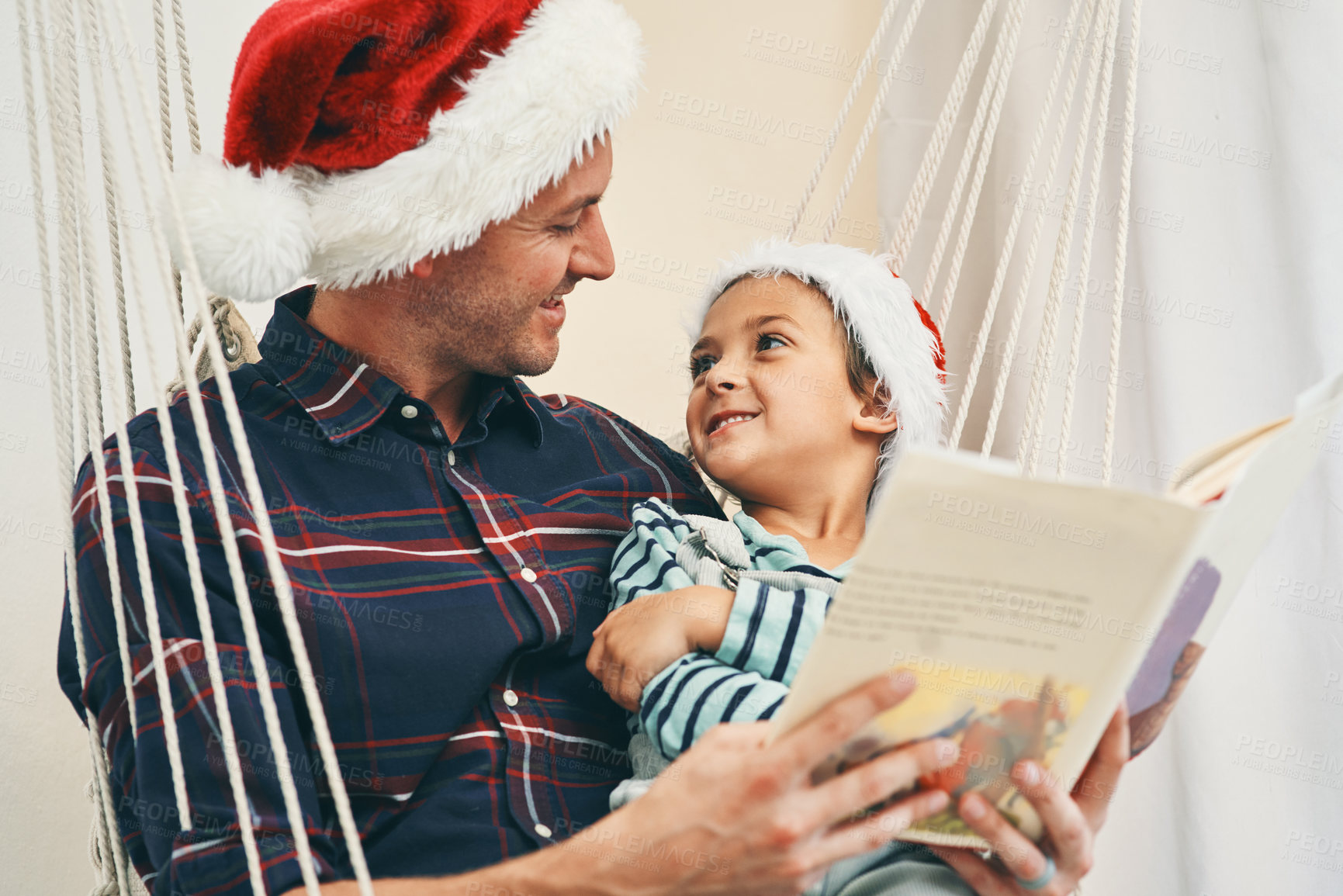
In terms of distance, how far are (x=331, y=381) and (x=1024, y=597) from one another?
63 cm

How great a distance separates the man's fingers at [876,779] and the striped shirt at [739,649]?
136 mm

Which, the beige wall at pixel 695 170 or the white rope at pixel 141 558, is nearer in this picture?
the white rope at pixel 141 558

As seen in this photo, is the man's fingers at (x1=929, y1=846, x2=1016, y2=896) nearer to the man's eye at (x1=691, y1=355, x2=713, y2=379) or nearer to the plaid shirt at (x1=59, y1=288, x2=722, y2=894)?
the plaid shirt at (x1=59, y1=288, x2=722, y2=894)

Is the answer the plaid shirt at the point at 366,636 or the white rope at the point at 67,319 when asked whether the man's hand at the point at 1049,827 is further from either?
the white rope at the point at 67,319

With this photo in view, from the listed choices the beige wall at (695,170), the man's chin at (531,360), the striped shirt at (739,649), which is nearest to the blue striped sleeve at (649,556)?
the striped shirt at (739,649)

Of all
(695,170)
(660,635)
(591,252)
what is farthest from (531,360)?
(695,170)

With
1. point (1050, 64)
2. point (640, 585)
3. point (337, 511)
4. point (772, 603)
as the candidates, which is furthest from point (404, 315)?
point (1050, 64)

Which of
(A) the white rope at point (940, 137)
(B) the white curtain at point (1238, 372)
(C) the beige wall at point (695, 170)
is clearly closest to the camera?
(B) the white curtain at point (1238, 372)

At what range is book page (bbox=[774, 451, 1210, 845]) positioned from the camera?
0.49 meters

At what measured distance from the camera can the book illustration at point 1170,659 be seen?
0.57 meters

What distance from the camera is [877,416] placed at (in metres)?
1.04

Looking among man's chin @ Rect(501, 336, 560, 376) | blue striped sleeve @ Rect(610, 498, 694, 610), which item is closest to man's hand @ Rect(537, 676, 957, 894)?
blue striped sleeve @ Rect(610, 498, 694, 610)

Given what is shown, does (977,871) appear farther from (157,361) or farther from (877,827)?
(157,361)

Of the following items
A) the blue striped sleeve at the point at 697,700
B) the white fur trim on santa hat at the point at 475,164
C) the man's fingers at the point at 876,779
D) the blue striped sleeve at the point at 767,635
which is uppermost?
the white fur trim on santa hat at the point at 475,164
